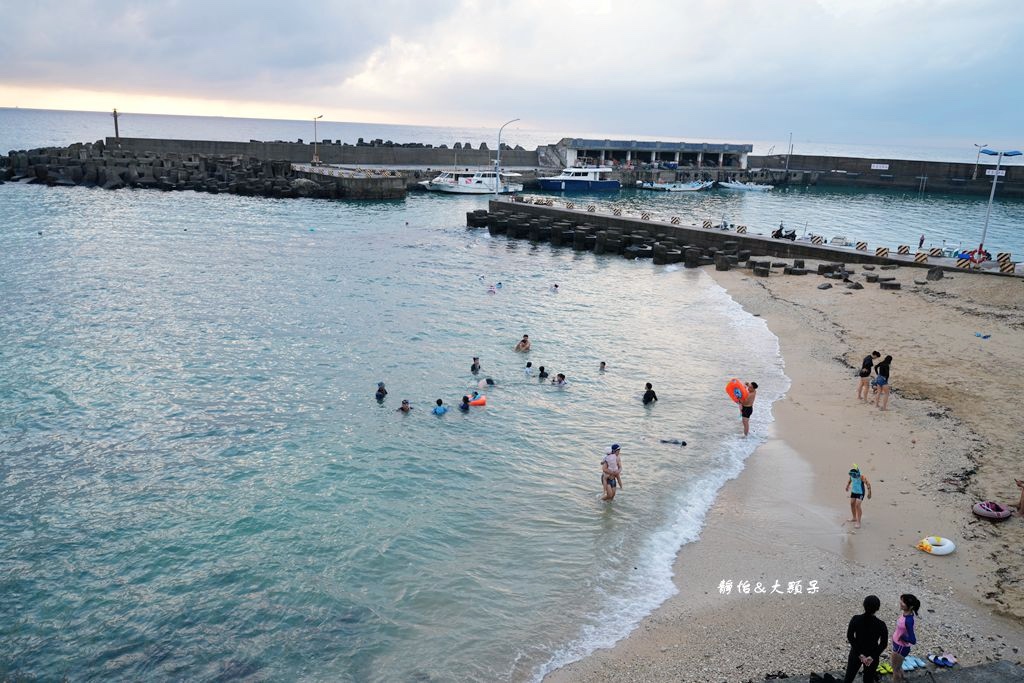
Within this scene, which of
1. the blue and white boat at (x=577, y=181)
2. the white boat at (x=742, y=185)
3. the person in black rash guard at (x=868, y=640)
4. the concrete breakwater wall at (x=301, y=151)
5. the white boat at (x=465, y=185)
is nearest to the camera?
the person in black rash guard at (x=868, y=640)

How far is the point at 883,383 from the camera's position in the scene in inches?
741

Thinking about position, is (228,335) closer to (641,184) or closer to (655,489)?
(655,489)

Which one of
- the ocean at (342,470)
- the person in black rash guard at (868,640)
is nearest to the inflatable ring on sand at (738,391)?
the ocean at (342,470)

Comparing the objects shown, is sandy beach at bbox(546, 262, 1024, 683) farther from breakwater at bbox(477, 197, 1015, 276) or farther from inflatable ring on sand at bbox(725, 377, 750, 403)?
breakwater at bbox(477, 197, 1015, 276)

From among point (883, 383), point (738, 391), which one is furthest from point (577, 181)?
point (738, 391)

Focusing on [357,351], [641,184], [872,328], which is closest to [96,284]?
[357,351]

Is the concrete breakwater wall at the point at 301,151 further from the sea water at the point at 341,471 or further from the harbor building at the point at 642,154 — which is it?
the sea water at the point at 341,471

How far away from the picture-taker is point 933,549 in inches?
480

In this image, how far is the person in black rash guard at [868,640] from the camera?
27.3ft

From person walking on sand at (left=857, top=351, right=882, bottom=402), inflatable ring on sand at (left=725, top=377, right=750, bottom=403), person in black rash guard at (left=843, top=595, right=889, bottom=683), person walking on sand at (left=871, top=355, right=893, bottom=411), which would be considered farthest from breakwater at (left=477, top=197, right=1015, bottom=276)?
person in black rash guard at (left=843, top=595, right=889, bottom=683)

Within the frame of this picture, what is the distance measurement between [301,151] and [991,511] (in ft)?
324

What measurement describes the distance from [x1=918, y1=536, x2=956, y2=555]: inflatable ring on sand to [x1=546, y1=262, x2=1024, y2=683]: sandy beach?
0.54 feet

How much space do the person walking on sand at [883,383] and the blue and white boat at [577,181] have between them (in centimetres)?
7696

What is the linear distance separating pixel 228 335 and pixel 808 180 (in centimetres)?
11850
